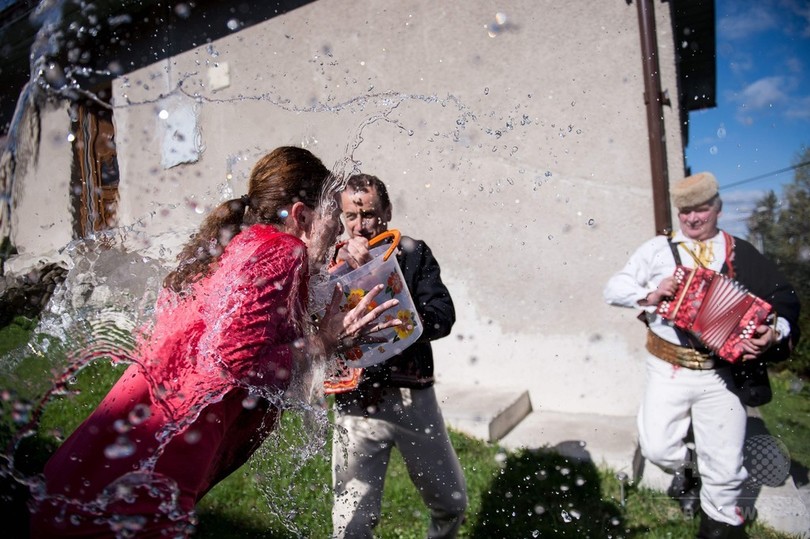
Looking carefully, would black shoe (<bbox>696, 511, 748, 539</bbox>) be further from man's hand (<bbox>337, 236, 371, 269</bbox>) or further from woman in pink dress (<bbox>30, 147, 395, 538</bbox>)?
woman in pink dress (<bbox>30, 147, 395, 538</bbox>)

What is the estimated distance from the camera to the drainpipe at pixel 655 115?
3.24 m

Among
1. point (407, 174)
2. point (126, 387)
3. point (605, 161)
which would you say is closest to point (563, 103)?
point (605, 161)

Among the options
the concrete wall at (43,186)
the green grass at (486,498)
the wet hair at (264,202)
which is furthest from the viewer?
the green grass at (486,498)

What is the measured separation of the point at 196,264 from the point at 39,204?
4.06ft

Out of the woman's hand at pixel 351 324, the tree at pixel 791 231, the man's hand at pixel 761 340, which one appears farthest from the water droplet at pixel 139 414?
the tree at pixel 791 231

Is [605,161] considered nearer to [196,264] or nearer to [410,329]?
[410,329]

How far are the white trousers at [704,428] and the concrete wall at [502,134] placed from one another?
2.84ft

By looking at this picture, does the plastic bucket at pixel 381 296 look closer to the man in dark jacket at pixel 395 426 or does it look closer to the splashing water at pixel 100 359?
the splashing water at pixel 100 359

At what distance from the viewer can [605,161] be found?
3.48 m

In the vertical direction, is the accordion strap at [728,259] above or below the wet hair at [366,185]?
below

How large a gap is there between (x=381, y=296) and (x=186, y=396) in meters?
0.64

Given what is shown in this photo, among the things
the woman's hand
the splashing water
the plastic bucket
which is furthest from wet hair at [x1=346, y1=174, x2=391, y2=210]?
the woman's hand

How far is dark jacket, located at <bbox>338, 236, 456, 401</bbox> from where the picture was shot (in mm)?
2115

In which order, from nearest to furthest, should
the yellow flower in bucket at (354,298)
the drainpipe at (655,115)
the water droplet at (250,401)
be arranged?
the water droplet at (250,401), the yellow flower in bucket at (354,298), the drainpipe at (655,115)
